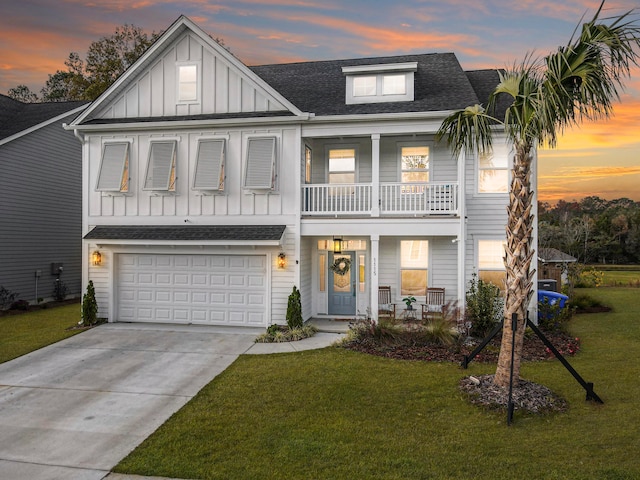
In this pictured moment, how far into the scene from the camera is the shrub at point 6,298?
52.2ft

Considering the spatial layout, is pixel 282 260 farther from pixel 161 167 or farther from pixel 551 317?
pixel 551 317

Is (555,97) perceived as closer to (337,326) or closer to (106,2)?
(337,326)

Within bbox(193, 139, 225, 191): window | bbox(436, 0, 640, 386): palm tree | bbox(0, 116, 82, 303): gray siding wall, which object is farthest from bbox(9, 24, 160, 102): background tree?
bbox(436, 0, 640, 386): palm tree

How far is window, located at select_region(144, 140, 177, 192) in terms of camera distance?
13219 millimetres

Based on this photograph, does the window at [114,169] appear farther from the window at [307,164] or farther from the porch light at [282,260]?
the window at [307,164]

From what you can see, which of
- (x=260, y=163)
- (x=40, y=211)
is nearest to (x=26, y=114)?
(x=40, y=211)

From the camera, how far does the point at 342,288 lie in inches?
566

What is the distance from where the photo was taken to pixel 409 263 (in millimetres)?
14047

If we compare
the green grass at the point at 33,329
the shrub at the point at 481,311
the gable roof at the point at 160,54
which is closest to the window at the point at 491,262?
the shrub at the point at 481,311

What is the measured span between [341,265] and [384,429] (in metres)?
7.82

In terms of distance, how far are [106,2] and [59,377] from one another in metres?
14.9

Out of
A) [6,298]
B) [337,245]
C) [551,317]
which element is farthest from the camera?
[6,298]

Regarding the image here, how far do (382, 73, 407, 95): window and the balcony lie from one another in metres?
2.98

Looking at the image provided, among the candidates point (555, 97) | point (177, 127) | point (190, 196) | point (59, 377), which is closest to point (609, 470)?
point (555, 97)
